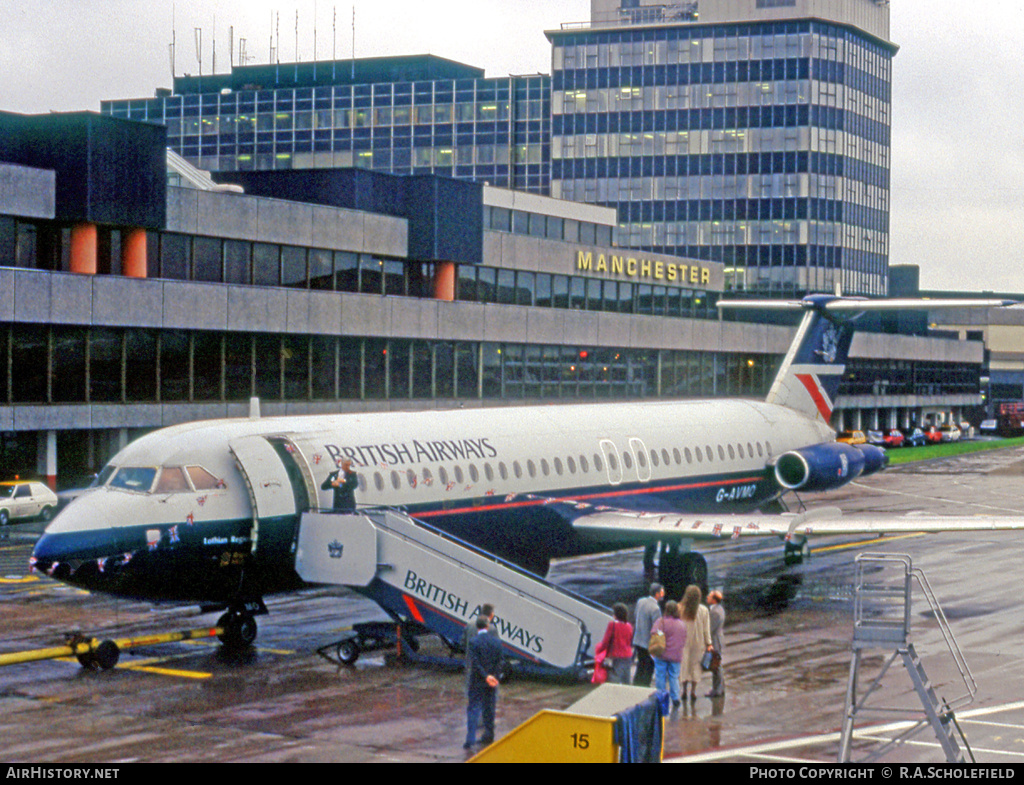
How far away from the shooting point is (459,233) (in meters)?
62.0

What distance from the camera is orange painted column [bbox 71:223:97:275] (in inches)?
1905

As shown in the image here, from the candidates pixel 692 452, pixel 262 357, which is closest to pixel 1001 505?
pixel 692 452

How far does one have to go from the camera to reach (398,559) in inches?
939

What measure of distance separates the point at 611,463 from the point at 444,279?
1247 inches

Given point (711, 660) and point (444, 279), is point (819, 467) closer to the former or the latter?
point (711, 660)

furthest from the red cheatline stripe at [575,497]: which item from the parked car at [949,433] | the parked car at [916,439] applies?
the parked car at [949,433]

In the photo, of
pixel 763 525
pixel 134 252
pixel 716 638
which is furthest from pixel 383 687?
pixel 134 252

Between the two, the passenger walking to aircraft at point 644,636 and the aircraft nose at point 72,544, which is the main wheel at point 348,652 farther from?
the passenger walking to aircraft at point 644,636

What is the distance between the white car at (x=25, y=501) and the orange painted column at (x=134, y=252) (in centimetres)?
863

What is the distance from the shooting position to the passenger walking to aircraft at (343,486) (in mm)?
25031

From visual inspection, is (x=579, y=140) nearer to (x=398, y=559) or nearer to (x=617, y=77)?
(x=617, y=77)
